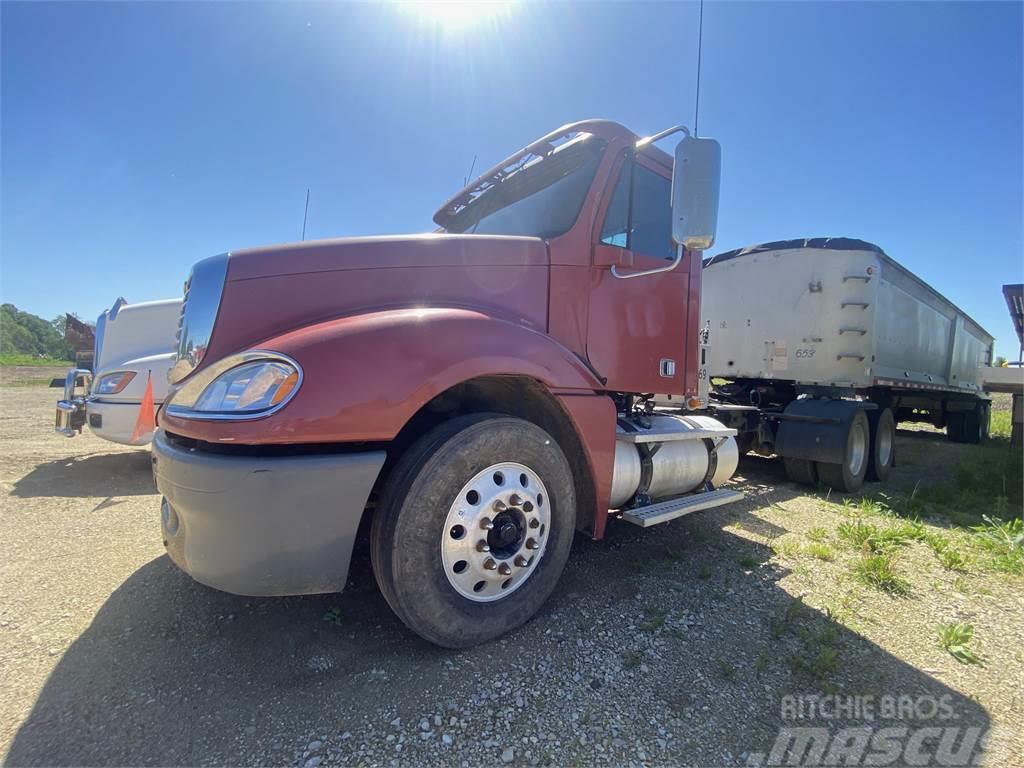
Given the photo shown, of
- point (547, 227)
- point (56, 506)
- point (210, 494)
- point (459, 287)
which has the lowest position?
point (56, 506)

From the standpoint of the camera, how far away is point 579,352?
298cm

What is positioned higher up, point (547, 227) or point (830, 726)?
point (547, 227)

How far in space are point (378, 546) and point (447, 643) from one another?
0.53m

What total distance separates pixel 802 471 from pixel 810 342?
169cm

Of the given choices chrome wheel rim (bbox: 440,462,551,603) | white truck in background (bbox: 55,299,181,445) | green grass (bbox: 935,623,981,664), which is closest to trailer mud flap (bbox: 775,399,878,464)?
green grass (bbox: 935,623,981,664)

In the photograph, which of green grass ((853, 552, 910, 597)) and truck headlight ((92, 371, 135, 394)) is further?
truck headlight ((92, 371, 135, 394))

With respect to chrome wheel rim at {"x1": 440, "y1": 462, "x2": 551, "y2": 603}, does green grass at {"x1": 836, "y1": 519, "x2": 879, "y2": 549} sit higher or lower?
lower

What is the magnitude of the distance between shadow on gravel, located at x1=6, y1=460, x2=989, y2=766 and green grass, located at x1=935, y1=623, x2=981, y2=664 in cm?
32

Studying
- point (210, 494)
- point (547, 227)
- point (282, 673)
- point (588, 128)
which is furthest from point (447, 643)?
point (588, 128)

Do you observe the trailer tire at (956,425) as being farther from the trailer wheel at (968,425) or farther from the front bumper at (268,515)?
the front bumper at (268,515)

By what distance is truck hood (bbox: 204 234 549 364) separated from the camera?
7.79 feet

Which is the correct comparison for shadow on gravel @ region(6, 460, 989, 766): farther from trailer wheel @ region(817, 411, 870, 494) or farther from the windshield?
trailer wheel @ region(817, 411, 870, 494)

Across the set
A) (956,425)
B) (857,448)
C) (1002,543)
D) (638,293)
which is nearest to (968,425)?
(956,425)

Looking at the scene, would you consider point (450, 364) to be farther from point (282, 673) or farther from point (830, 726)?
point (830, 726)
